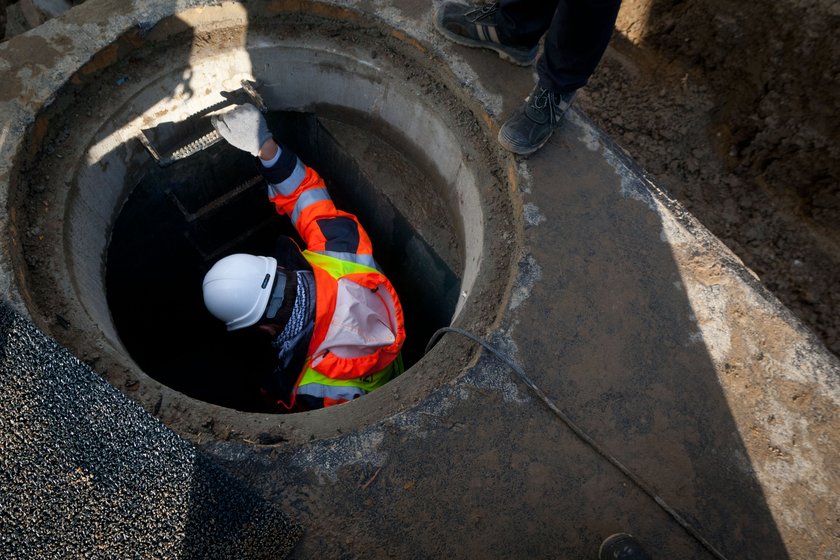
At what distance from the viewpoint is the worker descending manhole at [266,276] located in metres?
3.07

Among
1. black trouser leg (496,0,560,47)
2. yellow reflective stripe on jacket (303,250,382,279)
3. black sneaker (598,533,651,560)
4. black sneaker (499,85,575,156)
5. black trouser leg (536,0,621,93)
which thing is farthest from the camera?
yellow reflective stripe on jacket (303,250,382,279)

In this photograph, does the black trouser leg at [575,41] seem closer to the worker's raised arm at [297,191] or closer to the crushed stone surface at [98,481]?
the worker's raised arm at [297,191]

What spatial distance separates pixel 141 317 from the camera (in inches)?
171

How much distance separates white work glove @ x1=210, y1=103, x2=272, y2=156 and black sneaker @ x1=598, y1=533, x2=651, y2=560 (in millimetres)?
2838

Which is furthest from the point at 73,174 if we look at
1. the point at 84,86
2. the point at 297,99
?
the point at 297,99

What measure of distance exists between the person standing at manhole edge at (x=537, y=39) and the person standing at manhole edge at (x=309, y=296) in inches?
46.4

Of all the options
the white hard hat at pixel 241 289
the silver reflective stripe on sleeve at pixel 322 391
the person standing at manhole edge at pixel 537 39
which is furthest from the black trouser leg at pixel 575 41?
the silver reflective stripe on sleeve at pixel 322 391

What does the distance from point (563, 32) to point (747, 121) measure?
2081mm

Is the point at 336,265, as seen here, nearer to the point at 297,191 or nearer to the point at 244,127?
the point at 297,191

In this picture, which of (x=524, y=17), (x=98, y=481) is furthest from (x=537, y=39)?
(x=98, y=481)

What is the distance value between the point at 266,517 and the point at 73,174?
84.6 inches

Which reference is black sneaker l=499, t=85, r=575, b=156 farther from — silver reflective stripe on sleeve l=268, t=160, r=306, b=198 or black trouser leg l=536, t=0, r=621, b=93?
silver reflective stripe on sleeve l=268, t=160, r=306, b=198

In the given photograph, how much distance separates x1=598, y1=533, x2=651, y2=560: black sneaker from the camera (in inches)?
82.7

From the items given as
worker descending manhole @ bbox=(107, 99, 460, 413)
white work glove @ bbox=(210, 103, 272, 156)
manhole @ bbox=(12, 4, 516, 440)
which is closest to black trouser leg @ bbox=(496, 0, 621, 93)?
manhole @ bbox=(12, 4, 516, 440)
